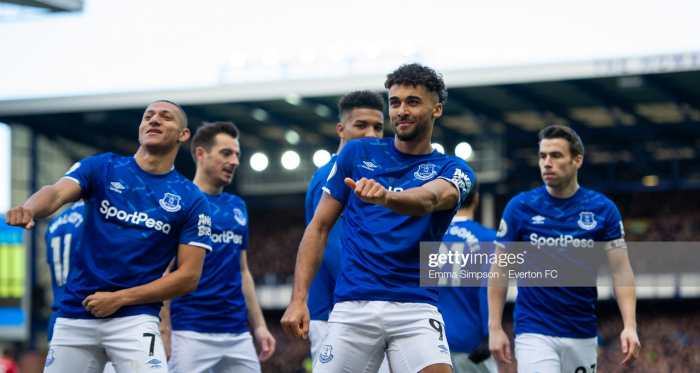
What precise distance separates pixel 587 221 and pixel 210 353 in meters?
3.07

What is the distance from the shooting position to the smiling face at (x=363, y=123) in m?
5.61

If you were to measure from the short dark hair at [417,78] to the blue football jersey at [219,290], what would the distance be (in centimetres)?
255

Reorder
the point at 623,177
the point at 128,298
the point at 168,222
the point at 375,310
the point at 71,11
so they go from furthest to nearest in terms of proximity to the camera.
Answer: the point at 623,177 < the point at 71,11 < the point at 168,222 < the point at 128,298 < the point at 375,310

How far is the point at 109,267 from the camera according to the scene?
4.15 m

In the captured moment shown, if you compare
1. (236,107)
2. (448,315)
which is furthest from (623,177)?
(448,315)

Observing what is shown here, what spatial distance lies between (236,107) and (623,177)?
15896 mm

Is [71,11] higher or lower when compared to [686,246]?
higher

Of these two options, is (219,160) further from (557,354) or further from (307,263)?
(557,354)

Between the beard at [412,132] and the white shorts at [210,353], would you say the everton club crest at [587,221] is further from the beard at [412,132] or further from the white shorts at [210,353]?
the white shorts at [210,353]

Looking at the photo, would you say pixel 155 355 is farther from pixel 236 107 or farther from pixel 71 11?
pixel 236 107

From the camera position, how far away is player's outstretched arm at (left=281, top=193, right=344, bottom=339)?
130 inches

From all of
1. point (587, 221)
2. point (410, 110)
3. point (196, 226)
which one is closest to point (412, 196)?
point (410, 110)

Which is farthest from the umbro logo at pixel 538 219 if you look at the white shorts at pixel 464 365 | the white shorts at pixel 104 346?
the white shorts at pixel 104 346

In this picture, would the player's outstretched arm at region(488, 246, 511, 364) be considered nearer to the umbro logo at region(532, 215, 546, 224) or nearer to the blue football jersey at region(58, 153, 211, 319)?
the umbro logo at region(532, 215, 546, 224)
